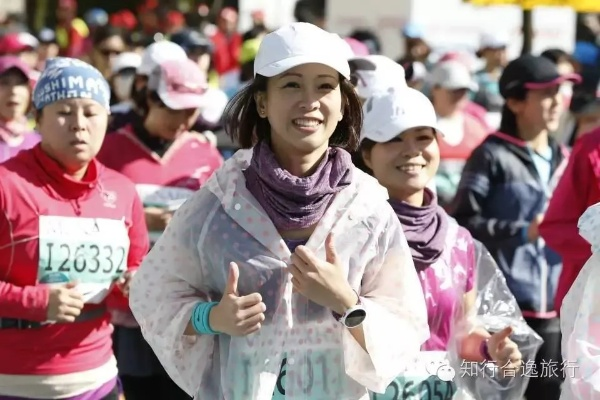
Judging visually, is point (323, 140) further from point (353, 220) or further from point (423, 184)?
point (423, 184)

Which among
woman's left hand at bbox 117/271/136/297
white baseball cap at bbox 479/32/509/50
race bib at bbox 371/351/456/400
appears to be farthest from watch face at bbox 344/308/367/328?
white baseball cap at bbox 479/32/509/50

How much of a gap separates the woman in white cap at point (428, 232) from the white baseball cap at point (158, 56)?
8.38ft

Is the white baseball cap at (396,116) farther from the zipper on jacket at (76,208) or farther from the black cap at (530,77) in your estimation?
the black cap at (530,77)

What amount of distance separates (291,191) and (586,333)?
971 mm

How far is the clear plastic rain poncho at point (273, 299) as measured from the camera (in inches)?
150

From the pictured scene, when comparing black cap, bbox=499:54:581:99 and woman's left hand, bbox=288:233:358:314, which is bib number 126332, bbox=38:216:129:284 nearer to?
woman's left hand, bbox=288:233:358:314

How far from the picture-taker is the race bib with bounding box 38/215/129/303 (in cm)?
514

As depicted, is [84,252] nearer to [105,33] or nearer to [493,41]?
[105,33]

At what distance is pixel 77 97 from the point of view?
531cm

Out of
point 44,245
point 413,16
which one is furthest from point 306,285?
point 413,16

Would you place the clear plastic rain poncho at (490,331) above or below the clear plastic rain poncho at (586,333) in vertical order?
below

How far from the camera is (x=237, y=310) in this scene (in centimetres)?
365

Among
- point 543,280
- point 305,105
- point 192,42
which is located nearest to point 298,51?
point 305,105

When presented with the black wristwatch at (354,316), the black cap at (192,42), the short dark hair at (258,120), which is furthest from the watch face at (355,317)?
the black cap at (192,42)
